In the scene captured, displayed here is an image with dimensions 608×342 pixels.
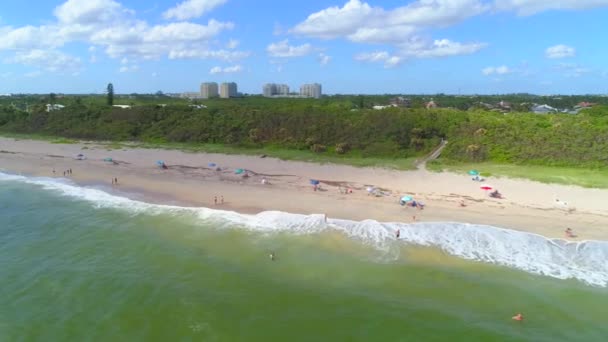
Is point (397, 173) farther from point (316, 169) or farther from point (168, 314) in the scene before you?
point (168, 314)

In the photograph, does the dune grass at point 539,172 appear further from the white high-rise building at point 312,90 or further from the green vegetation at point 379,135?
the white high-rise building at point 312,90

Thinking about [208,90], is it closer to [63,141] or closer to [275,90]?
[275,90]

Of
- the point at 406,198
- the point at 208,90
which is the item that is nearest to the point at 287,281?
the point at 406,198

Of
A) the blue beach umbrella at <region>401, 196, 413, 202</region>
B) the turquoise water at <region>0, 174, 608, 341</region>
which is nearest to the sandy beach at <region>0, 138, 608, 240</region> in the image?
the blue beach umbrella at <region>401, 196, 413, 202</region>

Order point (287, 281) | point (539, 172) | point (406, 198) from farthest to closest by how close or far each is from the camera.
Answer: point (539, 172) → point (406, 198) → point (287, 281)

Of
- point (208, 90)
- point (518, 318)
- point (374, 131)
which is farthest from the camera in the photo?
point (208, 90)

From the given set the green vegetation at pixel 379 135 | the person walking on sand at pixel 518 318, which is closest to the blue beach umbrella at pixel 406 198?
the green vegetation at pixel 379 135
